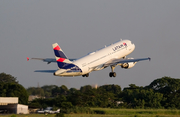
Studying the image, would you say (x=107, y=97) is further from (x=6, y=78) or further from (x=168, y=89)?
(x=6, y=78)

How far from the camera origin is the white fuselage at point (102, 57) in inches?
2852

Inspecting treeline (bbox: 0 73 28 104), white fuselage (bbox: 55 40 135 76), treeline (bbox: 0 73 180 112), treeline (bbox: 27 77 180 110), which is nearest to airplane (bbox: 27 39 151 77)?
white fuselage (bbox: 55 40 135 76)

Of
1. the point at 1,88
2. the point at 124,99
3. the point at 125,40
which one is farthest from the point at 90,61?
the point at 1,88

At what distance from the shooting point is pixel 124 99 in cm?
10444

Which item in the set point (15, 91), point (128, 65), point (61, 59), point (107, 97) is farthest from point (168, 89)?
point (61, 59)

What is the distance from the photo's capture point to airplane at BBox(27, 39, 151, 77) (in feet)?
229

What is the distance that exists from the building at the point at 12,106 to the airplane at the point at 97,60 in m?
10.5

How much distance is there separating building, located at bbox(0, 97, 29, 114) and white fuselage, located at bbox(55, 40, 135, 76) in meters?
17.8

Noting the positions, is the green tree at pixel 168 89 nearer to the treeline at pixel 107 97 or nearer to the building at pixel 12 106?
the treeline at pixel 107 97

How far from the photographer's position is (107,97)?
9625 cm

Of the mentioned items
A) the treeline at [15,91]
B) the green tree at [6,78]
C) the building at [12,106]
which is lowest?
Result: the building at [12,106]

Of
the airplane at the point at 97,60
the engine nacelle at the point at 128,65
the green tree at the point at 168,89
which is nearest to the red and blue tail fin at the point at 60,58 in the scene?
the airplane at the point at 97,60

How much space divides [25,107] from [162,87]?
42113 mm

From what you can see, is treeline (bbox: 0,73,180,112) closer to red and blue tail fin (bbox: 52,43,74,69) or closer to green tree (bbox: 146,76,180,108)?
green tree (bbox: 146,76,180,108)
